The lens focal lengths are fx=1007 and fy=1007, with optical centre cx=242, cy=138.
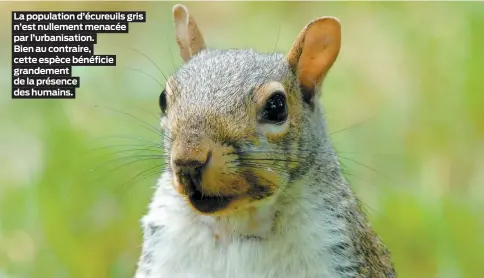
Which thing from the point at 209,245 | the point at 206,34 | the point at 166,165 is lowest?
the point at 209,245

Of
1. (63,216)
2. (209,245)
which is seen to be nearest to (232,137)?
(209,245)

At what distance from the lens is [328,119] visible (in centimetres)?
291

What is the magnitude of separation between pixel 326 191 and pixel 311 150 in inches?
4.1

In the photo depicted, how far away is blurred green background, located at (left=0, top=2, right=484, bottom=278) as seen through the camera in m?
2.78

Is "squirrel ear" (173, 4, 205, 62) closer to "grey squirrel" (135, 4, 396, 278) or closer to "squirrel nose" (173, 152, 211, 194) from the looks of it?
"grey squirrel" (135, 4, 396, 278)

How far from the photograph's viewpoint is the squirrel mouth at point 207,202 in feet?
6.04

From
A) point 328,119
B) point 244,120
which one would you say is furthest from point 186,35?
point 328,119

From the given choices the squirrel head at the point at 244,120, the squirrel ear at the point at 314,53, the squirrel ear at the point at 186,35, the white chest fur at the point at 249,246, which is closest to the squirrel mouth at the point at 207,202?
the squirrel head at the point at 244,120

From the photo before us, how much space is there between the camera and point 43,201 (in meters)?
2.79

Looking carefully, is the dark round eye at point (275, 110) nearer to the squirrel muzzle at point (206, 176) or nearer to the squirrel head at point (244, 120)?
the squirrel head at point (244, 120)

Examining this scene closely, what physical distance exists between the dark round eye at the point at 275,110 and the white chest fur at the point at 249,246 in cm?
19

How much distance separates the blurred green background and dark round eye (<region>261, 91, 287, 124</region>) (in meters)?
0.69

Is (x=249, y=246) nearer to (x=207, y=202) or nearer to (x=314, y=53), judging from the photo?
(x=207, y=202)

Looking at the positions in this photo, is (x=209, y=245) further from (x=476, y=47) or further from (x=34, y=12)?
(x=476, y=47)
